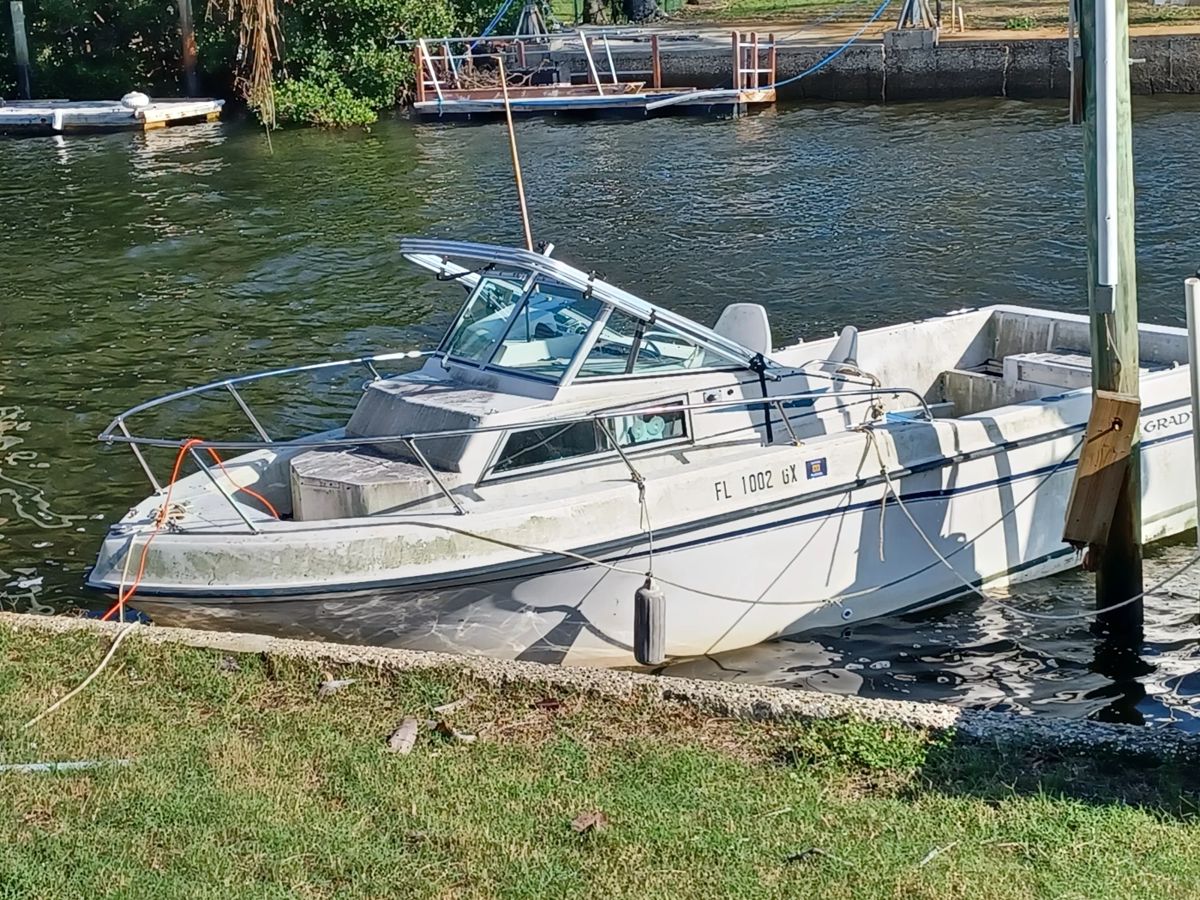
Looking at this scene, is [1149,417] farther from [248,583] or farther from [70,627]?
[70,627]

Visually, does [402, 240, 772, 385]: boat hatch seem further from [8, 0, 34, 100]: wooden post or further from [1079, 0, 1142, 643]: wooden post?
[8, 0, 34, 100]: wooden post

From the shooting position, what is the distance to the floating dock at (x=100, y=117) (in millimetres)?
36156

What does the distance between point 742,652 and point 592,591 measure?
125 cm

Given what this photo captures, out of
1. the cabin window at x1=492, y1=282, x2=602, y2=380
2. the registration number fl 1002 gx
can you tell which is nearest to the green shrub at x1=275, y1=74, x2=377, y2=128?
the cabin window at x1=492, y1=282, x2=602, y2=380

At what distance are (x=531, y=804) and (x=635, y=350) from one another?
457 centimetres

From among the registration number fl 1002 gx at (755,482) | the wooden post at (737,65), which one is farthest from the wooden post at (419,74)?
the registration number fl 1002 gx at (755,482)

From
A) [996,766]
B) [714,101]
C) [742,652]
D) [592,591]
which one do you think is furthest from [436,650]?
[714,101]

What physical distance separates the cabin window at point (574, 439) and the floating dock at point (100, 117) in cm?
2888

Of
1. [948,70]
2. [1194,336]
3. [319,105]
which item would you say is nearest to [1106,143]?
[1194,336]

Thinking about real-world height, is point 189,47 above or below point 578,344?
above

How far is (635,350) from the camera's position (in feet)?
33.6

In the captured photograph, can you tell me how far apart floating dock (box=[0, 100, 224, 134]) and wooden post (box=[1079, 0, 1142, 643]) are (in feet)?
100

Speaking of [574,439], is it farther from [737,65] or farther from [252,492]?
[737,65]

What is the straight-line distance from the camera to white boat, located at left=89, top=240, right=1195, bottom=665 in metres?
9.25
